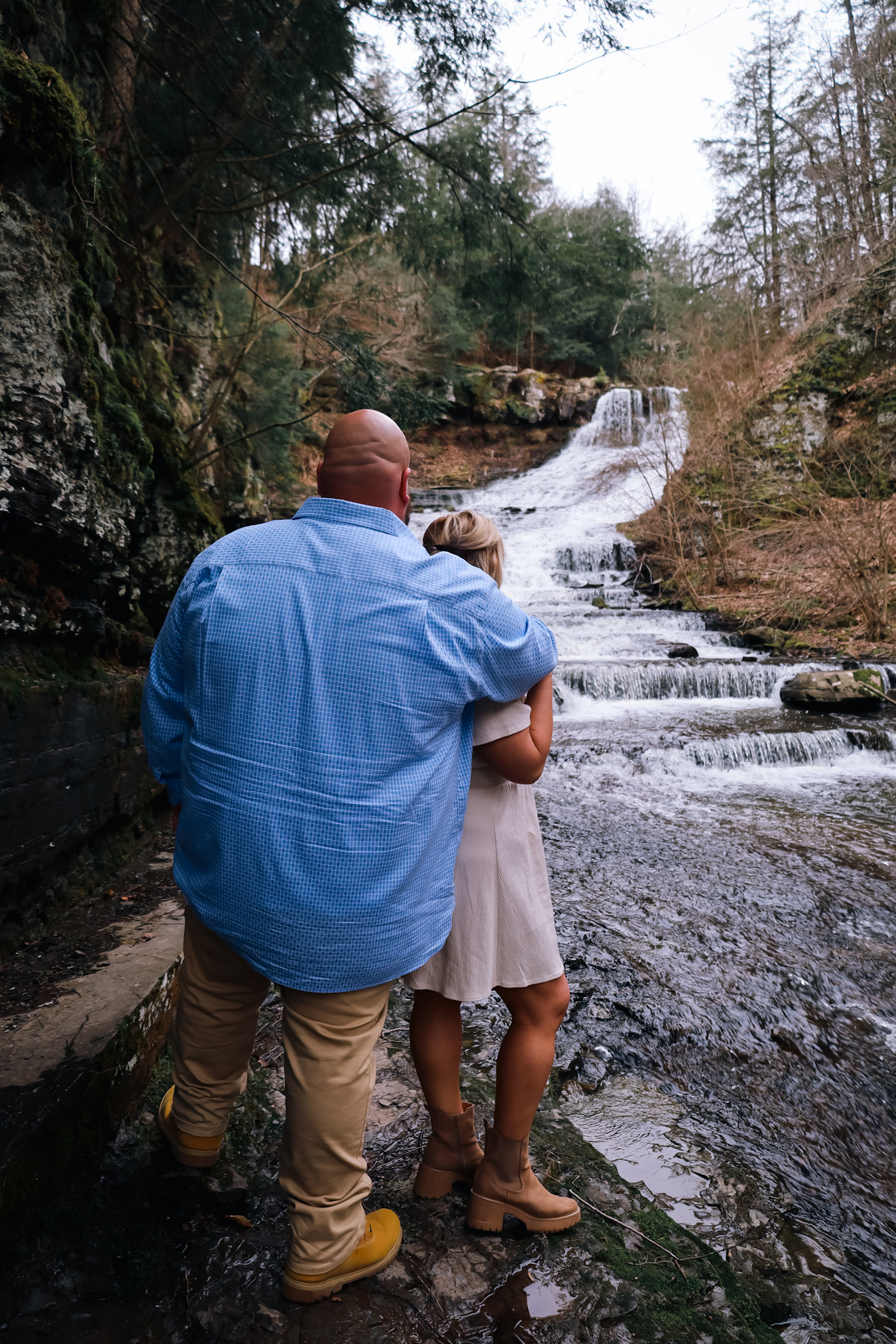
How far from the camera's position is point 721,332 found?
1656 centimetres

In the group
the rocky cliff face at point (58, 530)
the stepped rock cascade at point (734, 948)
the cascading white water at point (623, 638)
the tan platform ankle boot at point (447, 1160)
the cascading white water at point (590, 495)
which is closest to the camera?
the tan platform ankle boot at point (447, 1160)

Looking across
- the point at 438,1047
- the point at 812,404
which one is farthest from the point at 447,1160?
the point at 812,404

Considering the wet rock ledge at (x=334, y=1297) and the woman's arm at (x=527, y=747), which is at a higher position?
the woman's arm at (x=527, y=747)

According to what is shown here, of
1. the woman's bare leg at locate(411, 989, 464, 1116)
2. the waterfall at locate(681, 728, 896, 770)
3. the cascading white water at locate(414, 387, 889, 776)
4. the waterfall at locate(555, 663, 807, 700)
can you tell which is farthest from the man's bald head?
the waterfall at locate(555, 663, 807, 700)

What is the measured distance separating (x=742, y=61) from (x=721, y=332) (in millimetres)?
9833

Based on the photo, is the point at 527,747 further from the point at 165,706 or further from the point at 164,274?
the point at 164,274

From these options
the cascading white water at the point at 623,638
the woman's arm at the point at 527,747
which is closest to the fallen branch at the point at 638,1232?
the woman's arm at the point at 527,747

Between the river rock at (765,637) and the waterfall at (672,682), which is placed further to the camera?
the river rock at (765,637)

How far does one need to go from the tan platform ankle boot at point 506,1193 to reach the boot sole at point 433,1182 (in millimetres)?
104

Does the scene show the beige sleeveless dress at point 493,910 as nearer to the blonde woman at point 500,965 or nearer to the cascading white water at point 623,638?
the blonde woman at point 500,965

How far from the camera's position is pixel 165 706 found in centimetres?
153

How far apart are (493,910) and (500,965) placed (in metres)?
0.13

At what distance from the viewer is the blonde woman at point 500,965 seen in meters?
1.59

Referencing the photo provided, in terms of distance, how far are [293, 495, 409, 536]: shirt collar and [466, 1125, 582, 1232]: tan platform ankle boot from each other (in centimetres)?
130
